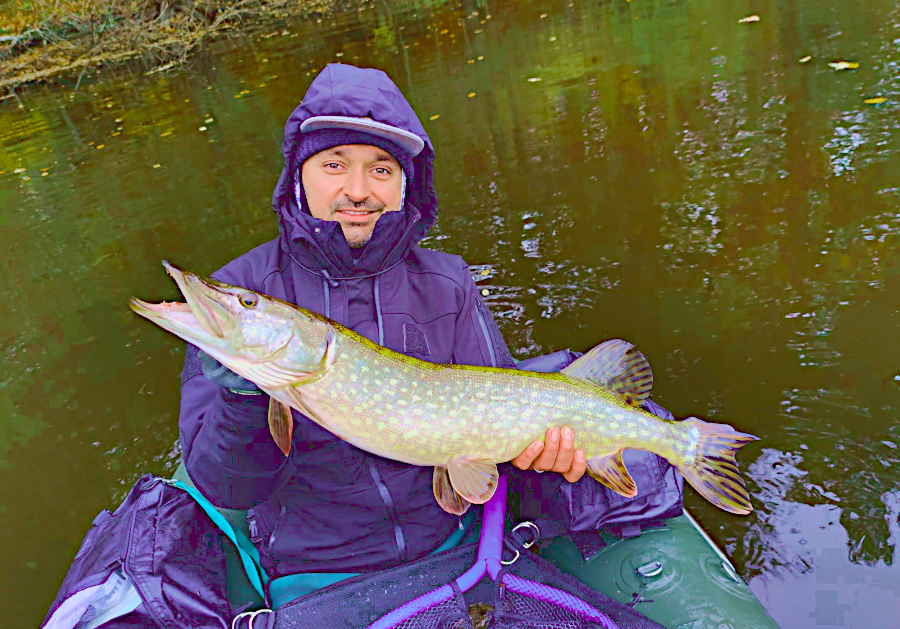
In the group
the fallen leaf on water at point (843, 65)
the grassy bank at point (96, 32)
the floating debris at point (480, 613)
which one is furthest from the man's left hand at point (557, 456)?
the grassy bank at point (96, 32)

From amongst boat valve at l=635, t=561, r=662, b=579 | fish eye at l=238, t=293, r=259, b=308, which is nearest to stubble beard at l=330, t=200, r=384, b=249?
fish eye at l=238, t=293, r=259, b=308

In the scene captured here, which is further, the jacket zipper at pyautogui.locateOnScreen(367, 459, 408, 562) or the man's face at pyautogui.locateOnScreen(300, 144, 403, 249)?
the man's face at pyautogui.locateOnScreen(300, 144, 403, 249)

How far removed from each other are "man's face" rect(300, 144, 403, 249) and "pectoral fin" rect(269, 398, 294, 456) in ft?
2.12

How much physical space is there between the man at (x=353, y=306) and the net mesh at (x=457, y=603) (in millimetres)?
120

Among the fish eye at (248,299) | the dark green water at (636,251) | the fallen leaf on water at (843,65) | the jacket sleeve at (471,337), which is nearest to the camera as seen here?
the fish eye at (248,299)

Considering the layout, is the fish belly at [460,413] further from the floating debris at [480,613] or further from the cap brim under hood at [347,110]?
the cap brim under hood at [347,110]

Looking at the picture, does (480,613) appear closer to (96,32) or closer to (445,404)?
(445,404)

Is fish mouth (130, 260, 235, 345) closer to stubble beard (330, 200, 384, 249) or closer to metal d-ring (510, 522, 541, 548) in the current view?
stubble beard (330, 200, 384, 249)

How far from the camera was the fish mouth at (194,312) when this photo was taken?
1488 millimetres

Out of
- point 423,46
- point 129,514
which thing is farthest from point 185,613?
point 423,46

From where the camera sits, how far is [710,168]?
17.4ft

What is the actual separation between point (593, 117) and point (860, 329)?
4211mm

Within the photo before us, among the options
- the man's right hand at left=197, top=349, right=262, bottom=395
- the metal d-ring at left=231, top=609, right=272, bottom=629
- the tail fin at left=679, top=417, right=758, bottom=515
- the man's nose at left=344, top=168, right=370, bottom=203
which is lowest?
the metal d-ring at left=231, top=609, right=272, bottom=629

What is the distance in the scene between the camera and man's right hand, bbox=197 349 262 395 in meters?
1.63
